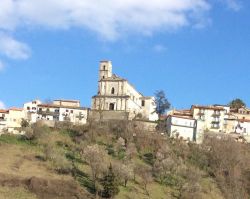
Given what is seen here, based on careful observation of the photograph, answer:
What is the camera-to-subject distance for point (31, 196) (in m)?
80.6

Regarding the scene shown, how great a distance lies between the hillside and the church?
781 cm

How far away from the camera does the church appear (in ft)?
393

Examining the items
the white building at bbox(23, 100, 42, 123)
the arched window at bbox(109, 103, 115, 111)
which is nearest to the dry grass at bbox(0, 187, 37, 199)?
the white building at bbox(23, 100, 42, 123)

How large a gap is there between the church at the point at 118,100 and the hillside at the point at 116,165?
307 inches

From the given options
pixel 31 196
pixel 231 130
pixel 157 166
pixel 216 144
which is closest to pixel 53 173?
pixel 31 196

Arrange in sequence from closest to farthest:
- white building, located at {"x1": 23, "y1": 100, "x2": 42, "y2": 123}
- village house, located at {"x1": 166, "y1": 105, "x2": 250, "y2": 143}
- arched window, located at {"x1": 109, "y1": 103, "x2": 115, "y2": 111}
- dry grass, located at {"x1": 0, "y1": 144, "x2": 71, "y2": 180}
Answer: dry grass, located at {"x1": 0, "y1": 144, "x2": 71, "y2": 180}, village house, located at {"x1": 166, "y1": 105, "x2": 250, "y2": 143}, white building, located at {"x1": 23, "y1": 100, "x2": 42, "y2": 123}, arched window, located at {"x1": 109, "y1": 103, "x2": 115, "y2": 111}

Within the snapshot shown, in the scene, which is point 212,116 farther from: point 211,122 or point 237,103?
point 237,103

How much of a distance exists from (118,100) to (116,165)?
107ft

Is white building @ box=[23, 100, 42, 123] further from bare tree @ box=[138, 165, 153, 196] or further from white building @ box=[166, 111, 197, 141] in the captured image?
bare tree @ box=[138, 165, 153, 196]

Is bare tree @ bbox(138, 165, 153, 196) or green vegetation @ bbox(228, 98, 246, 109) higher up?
green vegetation @ bbox(228, 98, 246, 109)

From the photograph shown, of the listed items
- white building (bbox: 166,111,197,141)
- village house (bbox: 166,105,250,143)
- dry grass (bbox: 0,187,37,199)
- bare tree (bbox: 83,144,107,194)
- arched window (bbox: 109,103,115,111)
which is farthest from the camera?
arched window (bbox: 109,103,115,111)

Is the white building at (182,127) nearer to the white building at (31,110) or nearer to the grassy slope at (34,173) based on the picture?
the grassy slope at (34,173)

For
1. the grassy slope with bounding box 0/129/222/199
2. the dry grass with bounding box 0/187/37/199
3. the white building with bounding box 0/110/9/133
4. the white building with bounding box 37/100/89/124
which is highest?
the white building with bounding box 37/100/89/124

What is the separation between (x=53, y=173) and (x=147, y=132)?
25.3m
